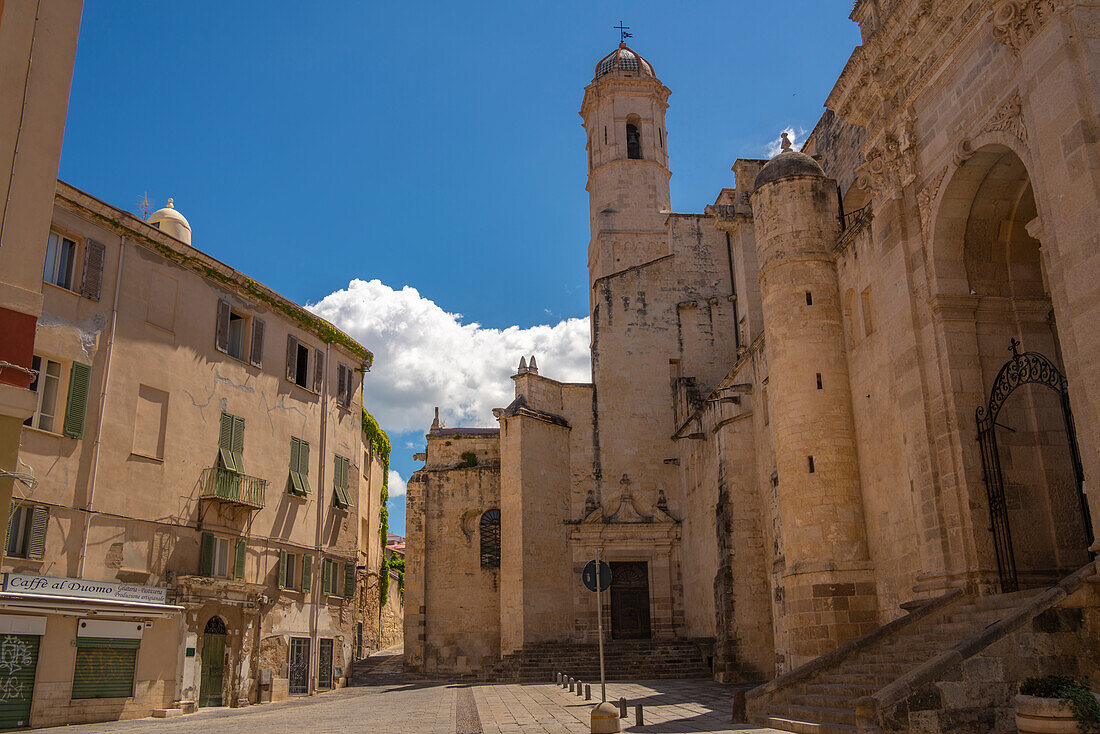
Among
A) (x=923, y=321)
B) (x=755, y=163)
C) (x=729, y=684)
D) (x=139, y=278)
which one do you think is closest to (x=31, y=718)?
(x=139, y=278)

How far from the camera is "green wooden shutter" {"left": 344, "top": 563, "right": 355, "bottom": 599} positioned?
25.1 m

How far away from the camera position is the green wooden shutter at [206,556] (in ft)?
62.5

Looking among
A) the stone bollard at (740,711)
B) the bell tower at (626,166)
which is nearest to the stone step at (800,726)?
the stone bollard at (740,711)

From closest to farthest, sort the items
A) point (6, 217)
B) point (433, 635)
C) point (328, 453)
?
point (6, 217) < point (328, 453) < point (433, 635)

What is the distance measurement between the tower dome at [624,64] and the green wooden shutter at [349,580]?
25.4 metres

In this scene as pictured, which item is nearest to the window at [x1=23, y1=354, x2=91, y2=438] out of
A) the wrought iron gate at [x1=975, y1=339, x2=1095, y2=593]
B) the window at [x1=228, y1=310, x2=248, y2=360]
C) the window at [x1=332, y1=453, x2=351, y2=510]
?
the window at [x1=228, y1=310, x2=248, y2=360]

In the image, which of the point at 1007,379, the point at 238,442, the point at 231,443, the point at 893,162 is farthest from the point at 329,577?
the point at 1007,379

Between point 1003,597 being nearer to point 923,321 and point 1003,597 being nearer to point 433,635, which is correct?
point 923,321

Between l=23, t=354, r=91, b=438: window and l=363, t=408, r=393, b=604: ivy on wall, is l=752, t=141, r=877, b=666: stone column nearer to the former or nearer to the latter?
l=23, t=354, r=91, b=438: window

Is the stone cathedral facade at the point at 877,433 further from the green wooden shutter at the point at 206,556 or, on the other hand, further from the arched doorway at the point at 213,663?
the green wooden shutter at the point at 206,556

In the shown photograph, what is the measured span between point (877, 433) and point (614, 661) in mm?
13842

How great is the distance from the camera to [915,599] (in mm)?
13727

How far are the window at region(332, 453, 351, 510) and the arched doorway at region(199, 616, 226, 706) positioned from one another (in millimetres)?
5409

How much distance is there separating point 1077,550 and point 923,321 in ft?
13.2
